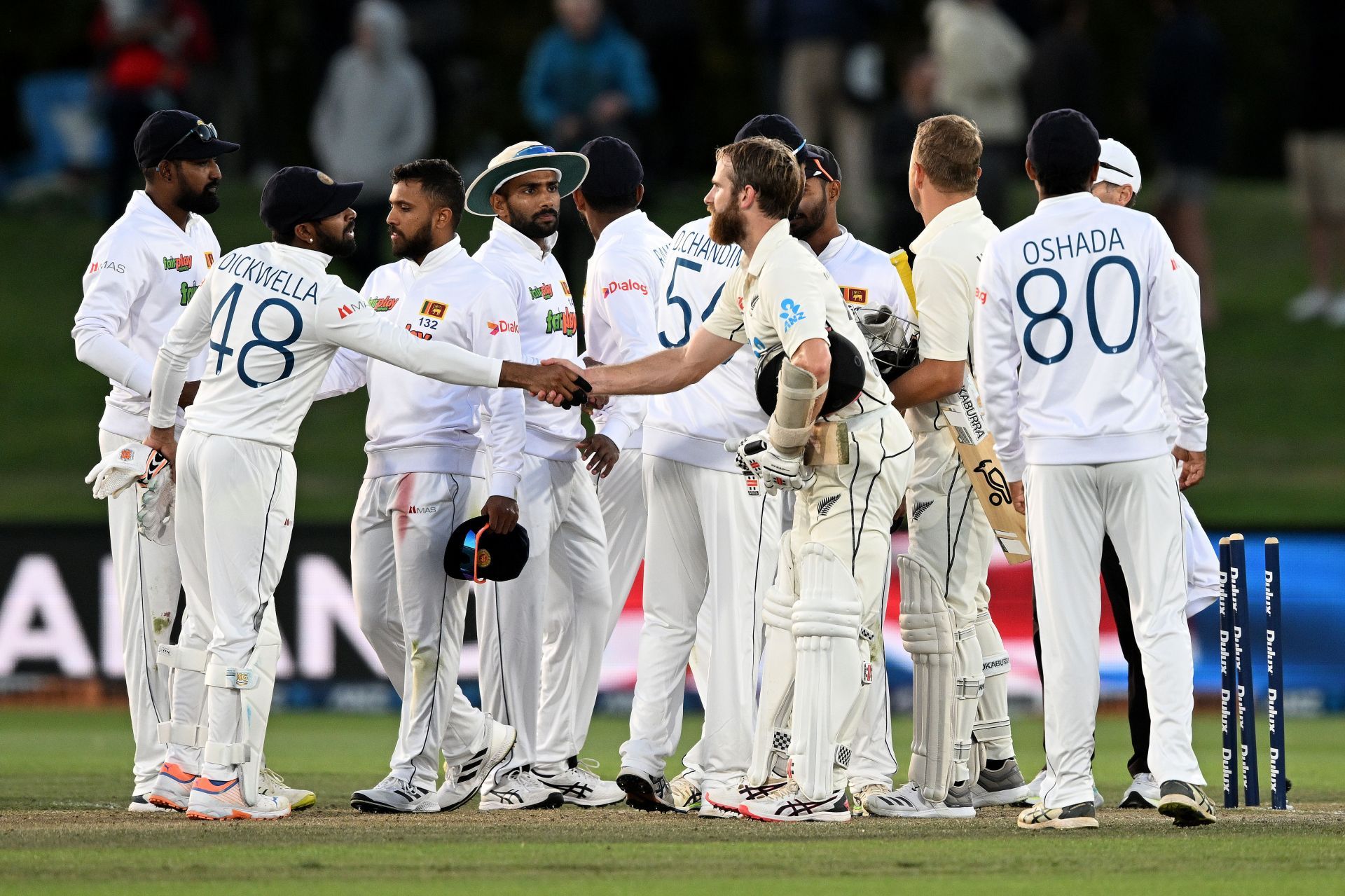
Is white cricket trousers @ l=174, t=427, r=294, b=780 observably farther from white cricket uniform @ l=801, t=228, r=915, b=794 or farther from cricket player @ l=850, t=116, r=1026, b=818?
cricket player @ l=850, t=116, r=1026, b=818

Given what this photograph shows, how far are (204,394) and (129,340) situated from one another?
906mm

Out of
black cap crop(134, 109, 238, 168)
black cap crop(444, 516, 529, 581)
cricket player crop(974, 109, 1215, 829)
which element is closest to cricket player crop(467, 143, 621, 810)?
black cap crop(444, 516, 529, 581)

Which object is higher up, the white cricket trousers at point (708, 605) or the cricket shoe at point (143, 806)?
the white cricket trousers at point (708, 605)

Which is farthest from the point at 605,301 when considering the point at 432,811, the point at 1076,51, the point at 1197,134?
the point at 1197,134

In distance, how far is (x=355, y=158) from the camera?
18.1m

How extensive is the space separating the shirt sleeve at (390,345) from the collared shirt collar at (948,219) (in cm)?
177

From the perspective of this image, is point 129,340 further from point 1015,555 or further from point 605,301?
point 1015,555

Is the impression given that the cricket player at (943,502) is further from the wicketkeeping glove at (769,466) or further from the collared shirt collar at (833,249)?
the wicketkeeping glove at (769,466)

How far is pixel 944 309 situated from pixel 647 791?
224 centimetres

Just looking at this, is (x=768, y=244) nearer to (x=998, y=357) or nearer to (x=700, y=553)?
(x=998, y=357)

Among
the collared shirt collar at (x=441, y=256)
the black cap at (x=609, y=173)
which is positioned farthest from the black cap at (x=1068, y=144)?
the collared shirt collar at (x=441, y=256)

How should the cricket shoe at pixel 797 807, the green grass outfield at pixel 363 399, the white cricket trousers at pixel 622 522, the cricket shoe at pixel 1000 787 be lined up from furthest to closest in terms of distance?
the green grass outfield at pixel 363 399, the white cricket trousers at pixel 622 522, the cricket shoe at pixel 1000 787, the cricket shoe at pixel 797 807

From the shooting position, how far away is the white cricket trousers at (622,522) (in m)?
9.02

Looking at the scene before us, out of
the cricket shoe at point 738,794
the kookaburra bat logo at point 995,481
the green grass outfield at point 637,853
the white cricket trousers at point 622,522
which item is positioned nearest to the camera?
the green grass outfield at point 637,853
